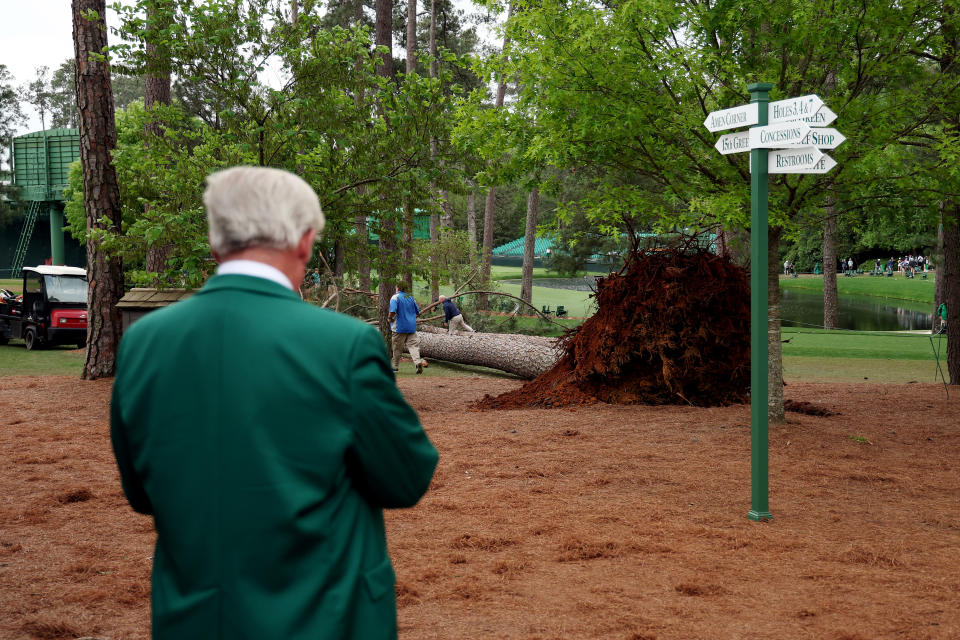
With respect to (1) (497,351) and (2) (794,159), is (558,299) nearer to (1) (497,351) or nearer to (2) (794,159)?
(1) (497,351)

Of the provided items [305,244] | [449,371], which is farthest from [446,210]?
[305,244]

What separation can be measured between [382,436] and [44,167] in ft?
203

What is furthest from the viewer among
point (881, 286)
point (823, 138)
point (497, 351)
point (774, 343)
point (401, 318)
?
point (881, 286)

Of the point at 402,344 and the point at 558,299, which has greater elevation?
the point at 558,299

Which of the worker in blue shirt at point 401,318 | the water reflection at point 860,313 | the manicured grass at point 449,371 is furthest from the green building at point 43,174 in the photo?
the water reflection at point 860,313

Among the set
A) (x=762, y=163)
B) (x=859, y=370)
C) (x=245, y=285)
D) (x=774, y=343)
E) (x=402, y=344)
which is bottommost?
(x=859, y=370)

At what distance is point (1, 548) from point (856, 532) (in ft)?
19.2

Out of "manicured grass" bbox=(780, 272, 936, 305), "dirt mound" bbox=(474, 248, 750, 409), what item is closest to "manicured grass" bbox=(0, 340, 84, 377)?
"dirt mound" bbox=(474, 248, 750, 409)

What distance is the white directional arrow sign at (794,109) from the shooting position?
18.4 feet

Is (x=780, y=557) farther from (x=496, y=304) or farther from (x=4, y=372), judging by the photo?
(x=496, y=304)

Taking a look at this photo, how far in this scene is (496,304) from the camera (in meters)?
32.4

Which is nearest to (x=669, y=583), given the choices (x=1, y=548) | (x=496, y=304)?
(x=1, y=548)

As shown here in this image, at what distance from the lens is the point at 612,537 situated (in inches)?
227

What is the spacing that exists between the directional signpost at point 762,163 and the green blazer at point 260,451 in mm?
4701
